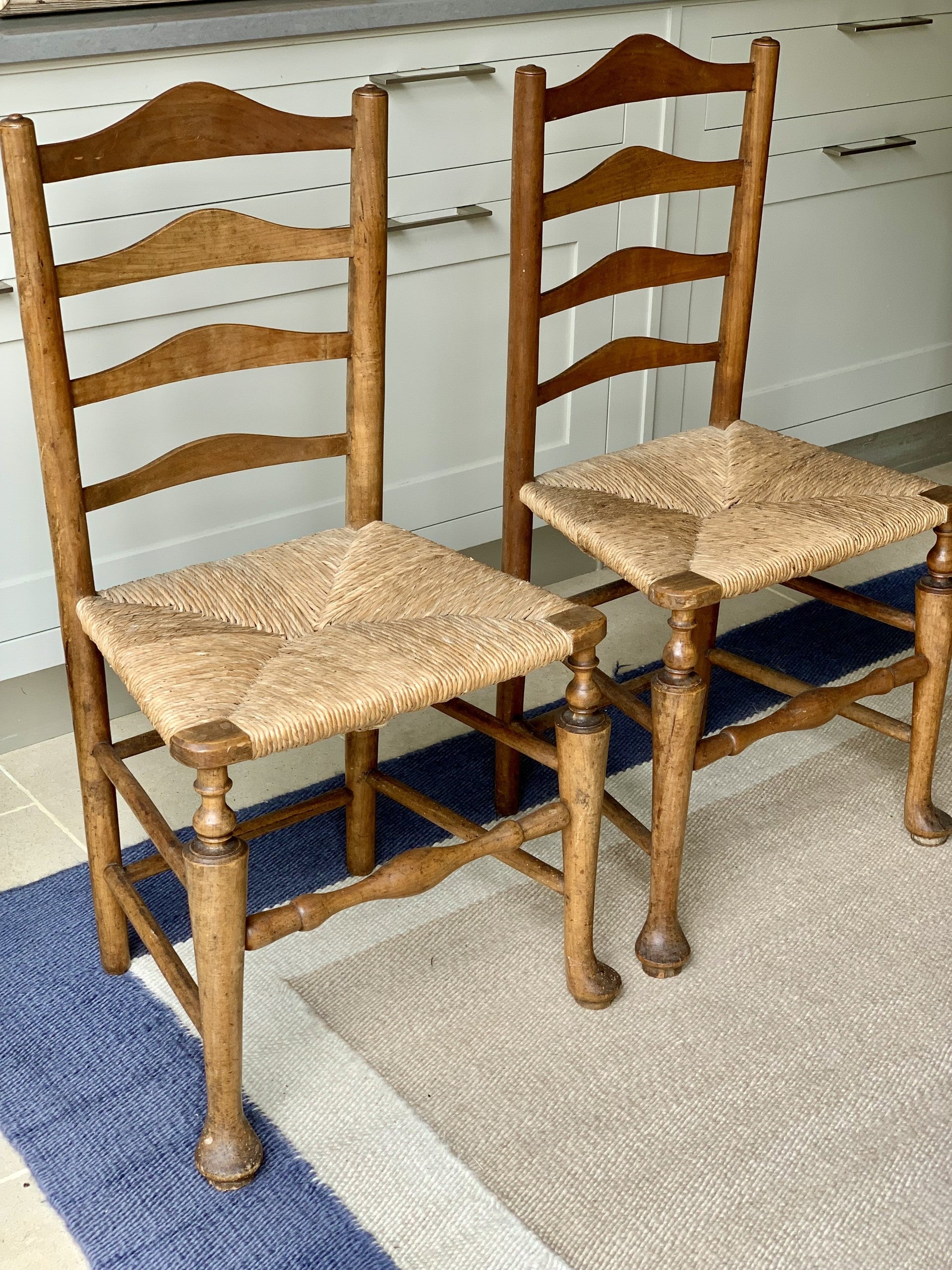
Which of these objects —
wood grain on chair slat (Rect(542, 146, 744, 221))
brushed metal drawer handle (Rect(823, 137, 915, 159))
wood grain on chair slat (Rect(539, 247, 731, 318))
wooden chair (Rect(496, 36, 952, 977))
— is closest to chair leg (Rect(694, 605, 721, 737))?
wooden chair (Rect(496, 36, 952, 977))

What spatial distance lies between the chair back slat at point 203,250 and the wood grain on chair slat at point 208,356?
2.5 inches

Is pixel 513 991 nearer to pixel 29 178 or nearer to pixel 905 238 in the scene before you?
pixel 29 178

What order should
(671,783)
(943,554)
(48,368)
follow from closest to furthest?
(48,368), (671,783), (943,554)

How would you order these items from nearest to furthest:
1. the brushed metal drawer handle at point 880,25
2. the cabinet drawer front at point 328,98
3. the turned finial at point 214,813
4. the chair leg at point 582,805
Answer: the turned finial at point 214,813 → the chair leg at point 582,805 → the cabinet drawer front at point 328,98 → the brushed metal drawer handle at point 880,25

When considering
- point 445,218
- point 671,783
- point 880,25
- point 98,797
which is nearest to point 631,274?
point 445,218

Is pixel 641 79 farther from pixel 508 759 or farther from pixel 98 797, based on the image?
pixel 98 797

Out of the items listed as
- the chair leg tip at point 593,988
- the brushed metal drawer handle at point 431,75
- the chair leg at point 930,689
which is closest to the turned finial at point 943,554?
the chair leg at point 930,689

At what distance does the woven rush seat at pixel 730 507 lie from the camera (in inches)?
54.9

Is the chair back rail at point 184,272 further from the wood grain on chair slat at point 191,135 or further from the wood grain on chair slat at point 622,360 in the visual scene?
the wood grain on chair slat at point 622,360

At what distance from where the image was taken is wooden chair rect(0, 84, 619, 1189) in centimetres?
113

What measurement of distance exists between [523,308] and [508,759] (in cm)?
55

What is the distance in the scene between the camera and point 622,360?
1.60 metres

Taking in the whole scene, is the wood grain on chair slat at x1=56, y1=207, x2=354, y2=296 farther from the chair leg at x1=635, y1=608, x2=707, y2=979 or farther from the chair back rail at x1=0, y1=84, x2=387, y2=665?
the chair leg at x1=635, y1=608, x2=707, y2=979

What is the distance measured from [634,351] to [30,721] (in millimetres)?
946
